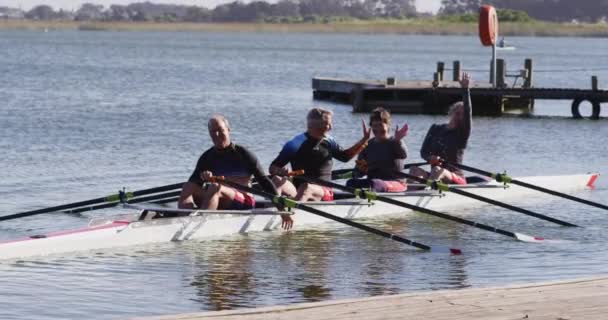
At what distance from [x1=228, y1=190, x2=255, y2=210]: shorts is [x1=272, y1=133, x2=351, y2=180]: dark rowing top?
742mm

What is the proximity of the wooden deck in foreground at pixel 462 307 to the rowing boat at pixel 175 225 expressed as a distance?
15.5 ft

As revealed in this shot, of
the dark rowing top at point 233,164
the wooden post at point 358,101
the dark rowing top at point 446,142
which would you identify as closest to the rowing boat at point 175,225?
the dark rowing top at point 233,164

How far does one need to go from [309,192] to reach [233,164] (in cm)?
150

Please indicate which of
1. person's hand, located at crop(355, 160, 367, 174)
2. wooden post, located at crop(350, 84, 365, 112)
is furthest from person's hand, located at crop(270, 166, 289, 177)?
wooden post, located at crop(350, 84, 365, 112)

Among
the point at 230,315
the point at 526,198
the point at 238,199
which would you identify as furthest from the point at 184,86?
the point at 230,315

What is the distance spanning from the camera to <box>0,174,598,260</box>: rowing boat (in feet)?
44.7

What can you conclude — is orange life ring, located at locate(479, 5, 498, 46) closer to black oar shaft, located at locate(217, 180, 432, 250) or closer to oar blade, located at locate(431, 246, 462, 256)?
oar blade, located at locate(431, 246, 462, 256)

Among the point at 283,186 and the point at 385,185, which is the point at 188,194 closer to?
the point at 283,186

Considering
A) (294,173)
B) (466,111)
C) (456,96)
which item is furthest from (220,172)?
(456,96)

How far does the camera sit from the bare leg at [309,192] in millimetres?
15883

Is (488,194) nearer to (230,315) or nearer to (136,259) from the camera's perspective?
(136,259)

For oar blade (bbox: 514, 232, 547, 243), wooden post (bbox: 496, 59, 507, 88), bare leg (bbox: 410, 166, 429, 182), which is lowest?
wooden post (bbox: 496, 59, 507, 88)

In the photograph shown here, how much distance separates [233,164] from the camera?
14.8 meters

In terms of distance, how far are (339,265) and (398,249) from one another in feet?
4.28
